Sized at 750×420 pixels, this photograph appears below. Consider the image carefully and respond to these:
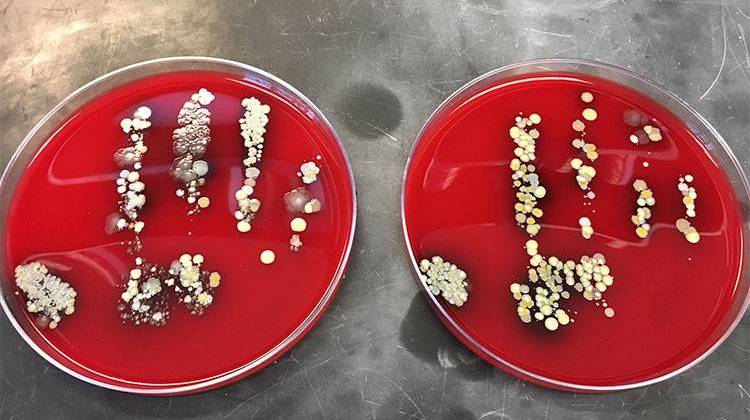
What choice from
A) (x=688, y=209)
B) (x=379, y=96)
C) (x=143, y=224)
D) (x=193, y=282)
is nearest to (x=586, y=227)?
(x=688, y=209)

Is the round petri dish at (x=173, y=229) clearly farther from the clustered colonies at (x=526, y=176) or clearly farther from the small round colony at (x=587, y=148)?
the small round colony at (x=587, y=148)

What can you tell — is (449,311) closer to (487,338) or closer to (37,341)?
(487,338)

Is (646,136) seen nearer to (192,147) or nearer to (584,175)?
(584,175)

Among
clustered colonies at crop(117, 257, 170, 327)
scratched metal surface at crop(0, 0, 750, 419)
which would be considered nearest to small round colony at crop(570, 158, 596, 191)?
scratched metal surface at crop(0, 0, 750, 419)

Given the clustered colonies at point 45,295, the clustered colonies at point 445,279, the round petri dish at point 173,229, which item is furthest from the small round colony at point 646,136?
the clustered colonies at point 45,295

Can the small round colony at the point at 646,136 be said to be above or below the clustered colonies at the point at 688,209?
above
